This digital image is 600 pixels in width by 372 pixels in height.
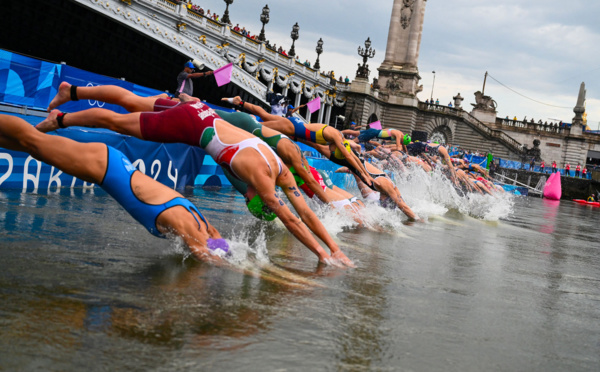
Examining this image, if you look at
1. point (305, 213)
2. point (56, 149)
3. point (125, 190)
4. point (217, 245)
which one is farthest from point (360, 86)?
point (56, 149)

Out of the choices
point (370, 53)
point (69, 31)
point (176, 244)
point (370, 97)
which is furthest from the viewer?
point (370, 97)

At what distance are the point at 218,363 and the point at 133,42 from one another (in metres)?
37.0

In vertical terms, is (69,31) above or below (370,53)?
below

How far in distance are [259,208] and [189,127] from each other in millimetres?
2466

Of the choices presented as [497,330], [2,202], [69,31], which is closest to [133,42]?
[69,31]

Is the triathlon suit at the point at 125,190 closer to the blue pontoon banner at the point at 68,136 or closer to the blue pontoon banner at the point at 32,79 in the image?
the blue pontoon banner at the point at 68,136

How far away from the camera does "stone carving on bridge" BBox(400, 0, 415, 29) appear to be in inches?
2992

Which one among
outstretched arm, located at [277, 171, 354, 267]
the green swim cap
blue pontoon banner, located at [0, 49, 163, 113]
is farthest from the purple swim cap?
blue pontoon banner, located at [0, 49, 163, 113]

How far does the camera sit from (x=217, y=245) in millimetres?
5973

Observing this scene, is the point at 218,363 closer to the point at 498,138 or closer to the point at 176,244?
the point at 176,244

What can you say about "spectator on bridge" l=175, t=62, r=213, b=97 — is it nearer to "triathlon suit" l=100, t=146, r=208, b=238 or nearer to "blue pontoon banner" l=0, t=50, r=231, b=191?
"blue pontoon banner" l=0, t=50, r=231, b=191

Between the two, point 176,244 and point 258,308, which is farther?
point 176,244

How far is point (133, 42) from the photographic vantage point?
1470 inches

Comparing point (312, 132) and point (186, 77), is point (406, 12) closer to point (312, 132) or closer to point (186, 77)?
point (186, 77)
